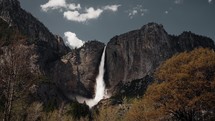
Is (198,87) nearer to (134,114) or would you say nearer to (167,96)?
(167,96)

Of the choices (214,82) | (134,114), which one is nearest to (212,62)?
(214,82)

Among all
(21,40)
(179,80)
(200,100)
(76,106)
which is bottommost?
(200,100)

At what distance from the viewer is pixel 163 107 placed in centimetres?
3972

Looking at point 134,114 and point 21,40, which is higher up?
point 21,40

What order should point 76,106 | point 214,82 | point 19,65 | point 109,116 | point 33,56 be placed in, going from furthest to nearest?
1. point 76,106
2. point 109,116
3. point 214,82
4. point 33,56
5. point 19,65

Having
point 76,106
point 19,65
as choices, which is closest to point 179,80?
point 19,65

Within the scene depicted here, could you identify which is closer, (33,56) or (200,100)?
(33,56)

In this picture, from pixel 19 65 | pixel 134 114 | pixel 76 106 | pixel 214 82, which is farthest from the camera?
pixel 76 106

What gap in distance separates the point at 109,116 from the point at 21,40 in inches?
2796

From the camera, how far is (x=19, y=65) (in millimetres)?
30203

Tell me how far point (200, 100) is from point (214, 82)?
2.55 m

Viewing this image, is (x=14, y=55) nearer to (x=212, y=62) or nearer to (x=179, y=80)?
(x=179, y=80)

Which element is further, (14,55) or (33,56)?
(33,56)

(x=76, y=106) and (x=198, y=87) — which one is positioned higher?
(x=76, y=106)
